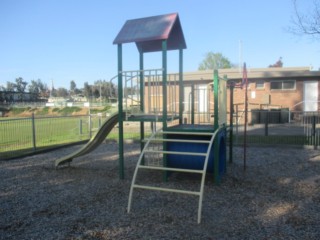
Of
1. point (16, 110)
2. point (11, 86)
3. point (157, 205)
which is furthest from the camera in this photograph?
point (11, 86)

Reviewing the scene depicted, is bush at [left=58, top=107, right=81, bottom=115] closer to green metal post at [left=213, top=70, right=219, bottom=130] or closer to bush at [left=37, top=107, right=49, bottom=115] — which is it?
bush at [left=37, top=107, right=49, bottom=115]

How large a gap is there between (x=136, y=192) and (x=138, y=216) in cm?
110

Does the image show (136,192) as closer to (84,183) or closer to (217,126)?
(84,183)

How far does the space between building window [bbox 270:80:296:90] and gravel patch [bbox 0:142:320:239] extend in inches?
552

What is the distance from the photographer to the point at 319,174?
6418 millimetres

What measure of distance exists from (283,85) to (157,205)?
716 inches

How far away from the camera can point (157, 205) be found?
15.0 feet

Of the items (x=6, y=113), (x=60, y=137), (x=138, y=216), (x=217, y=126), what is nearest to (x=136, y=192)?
(x=138, y=216)

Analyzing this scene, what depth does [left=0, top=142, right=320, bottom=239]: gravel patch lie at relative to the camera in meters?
3.66

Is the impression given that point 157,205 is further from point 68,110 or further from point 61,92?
point 61,92

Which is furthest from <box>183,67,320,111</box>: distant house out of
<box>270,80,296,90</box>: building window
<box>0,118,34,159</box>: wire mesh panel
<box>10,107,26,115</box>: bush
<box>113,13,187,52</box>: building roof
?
<box>10,107,26,115</box>: bush

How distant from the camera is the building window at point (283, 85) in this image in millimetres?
20125

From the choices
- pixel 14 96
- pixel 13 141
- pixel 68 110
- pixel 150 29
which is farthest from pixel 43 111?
pixel 150 29

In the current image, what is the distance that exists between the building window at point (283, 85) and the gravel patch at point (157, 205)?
1402 centimetres
